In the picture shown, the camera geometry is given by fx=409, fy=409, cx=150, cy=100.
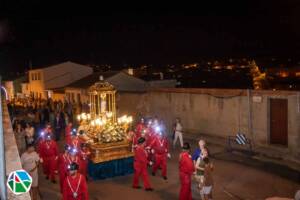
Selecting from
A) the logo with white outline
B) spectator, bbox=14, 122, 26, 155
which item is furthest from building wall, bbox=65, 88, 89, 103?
the logo with white outline

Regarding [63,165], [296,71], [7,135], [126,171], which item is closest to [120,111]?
[126,171]

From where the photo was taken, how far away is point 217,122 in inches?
755

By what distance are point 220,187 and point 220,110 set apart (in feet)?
21.9

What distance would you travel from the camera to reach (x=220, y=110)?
18969mm

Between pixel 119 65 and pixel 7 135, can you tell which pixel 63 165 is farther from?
pixel 119 65

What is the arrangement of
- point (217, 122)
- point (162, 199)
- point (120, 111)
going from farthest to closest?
point (120, 111) → point (217, 122) → point (162, 199)

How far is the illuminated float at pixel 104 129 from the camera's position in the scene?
14148mm

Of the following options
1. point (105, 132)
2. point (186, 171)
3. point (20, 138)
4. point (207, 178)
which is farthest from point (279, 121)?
point (20, 138)

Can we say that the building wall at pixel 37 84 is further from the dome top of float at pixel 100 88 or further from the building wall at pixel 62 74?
the dome top of float at pixel 100 88

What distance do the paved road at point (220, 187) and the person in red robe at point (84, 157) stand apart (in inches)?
26.5

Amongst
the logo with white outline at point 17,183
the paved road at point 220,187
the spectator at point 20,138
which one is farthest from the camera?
the spectator at point 20,138

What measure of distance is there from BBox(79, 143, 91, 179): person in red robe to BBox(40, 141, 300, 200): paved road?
67 cm

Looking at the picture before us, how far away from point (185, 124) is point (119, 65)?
72923 millimetres

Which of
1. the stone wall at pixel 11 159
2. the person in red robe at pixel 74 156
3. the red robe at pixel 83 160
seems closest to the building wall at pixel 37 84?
the red robe at pixel 83 160
